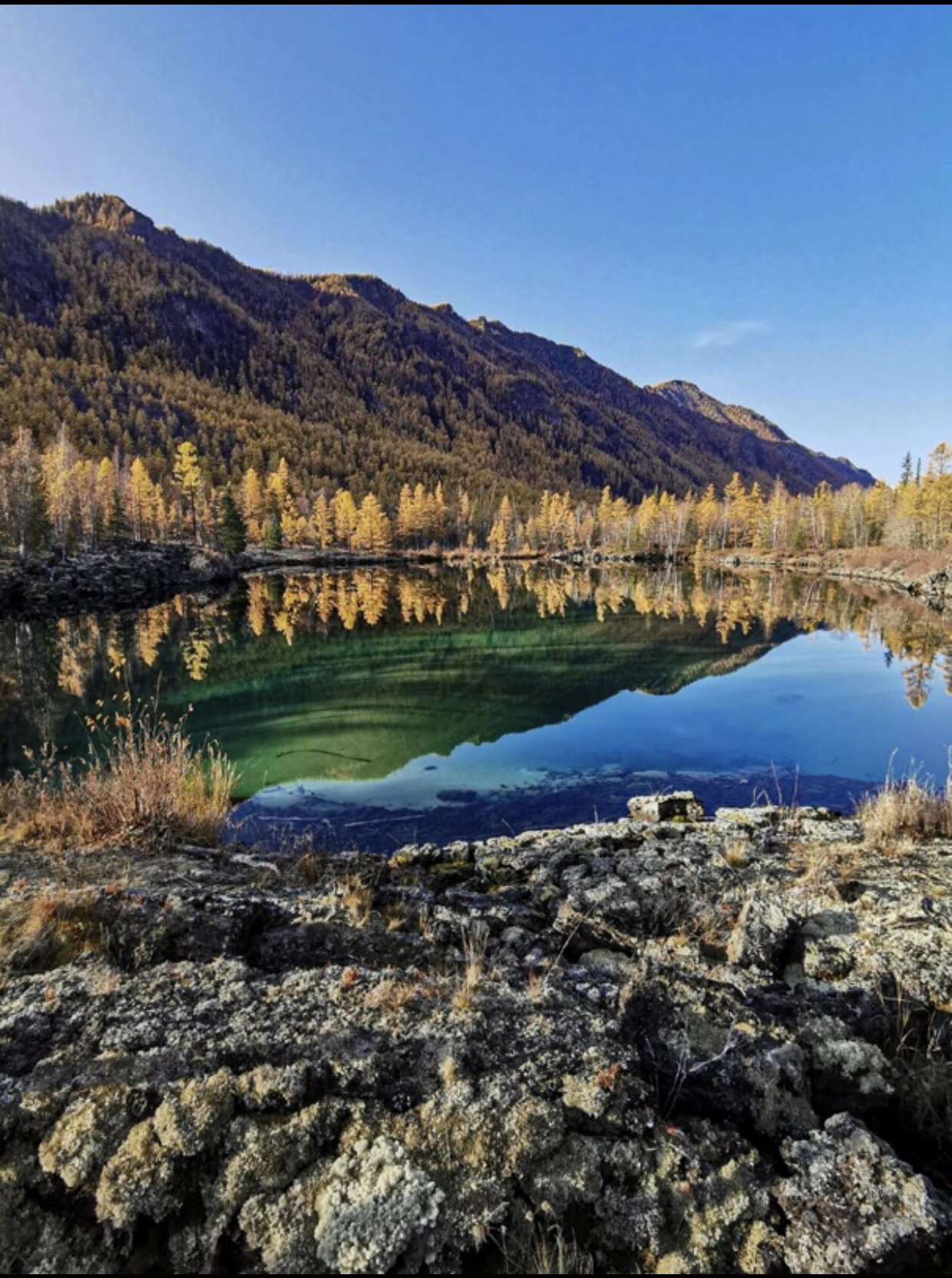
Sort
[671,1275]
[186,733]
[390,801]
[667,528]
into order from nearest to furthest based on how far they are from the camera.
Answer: [671,1275] < [390,801] < [186,733] < [667,528]

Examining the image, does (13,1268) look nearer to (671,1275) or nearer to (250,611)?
(671,1275)

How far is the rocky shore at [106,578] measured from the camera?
5016 centimetres

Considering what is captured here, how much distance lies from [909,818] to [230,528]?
296 feet

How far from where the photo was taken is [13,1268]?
2.52 meters

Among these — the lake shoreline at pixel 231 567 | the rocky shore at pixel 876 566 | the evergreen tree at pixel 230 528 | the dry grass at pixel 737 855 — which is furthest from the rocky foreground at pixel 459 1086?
the evergreen tree at pixel 230 528

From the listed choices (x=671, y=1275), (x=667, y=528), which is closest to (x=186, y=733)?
(x=671, y=1275)

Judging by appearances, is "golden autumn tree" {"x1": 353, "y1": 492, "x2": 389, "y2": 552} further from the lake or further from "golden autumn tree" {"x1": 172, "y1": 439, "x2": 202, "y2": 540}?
the lake

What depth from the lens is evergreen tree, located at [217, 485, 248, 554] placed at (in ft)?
287

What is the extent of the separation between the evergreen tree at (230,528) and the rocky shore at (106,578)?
662 centimetres

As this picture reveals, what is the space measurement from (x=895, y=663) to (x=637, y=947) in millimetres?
28734

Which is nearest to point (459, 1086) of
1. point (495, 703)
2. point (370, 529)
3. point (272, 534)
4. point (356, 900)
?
point (356, 900)

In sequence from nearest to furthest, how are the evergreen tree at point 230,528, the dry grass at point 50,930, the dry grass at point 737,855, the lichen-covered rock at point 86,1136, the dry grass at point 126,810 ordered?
the lichen-covered rock at point 86,1136, the dry grass at point 50,930, the dry grass at point 126,810, the dry grass at point 737,855, the evergreen tree at point 230,528

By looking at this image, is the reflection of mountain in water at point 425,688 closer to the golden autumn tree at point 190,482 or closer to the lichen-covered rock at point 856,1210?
the lichen-covered rock at point 856,1210

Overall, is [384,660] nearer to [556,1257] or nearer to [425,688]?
[425,688]
